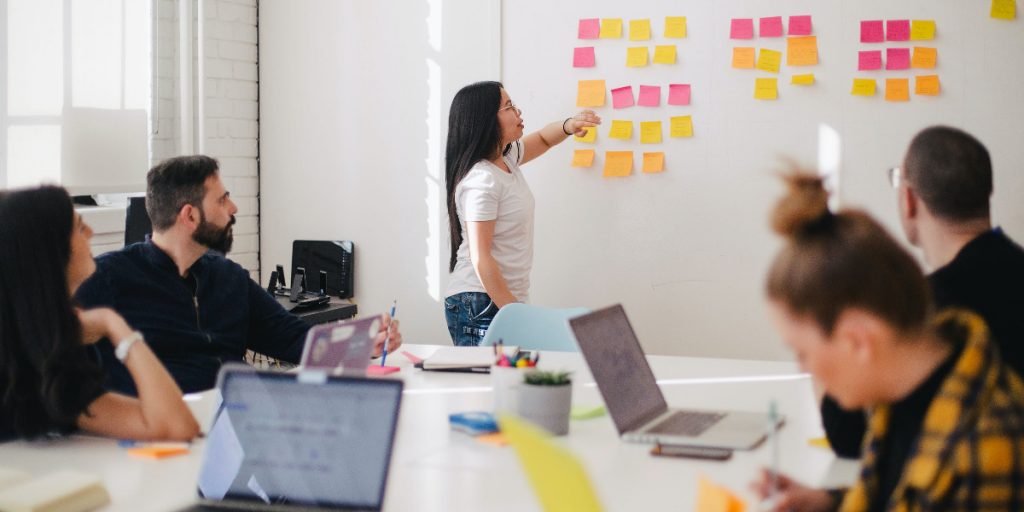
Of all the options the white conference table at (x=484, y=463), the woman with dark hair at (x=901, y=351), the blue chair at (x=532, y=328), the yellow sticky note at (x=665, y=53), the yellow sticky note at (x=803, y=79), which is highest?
the yellow sticky note at (x=665, y=53)

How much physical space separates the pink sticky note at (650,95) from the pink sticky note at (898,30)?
34.1 inches

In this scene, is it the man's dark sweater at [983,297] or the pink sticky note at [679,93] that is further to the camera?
the pink sticky note at [679,93]

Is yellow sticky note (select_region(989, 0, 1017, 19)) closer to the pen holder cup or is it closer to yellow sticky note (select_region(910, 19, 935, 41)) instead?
yellow sticky note (select_region(910, 19, 935, 41))

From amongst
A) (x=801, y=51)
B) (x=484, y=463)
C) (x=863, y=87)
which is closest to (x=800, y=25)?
(x=801, y=51)

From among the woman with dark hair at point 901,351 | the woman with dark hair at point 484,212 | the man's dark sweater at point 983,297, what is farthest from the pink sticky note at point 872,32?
the woman with dark hair at point 901,351

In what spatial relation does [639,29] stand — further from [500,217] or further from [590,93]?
[500,217]

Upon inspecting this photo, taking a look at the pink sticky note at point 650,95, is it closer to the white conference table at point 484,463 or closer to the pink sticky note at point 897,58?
the pink sticky note at point 897,58

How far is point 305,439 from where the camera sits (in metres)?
1.53

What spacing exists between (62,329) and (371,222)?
2791 millimetres

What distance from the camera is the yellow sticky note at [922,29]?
3826mm

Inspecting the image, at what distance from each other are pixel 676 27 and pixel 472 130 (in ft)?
3.31

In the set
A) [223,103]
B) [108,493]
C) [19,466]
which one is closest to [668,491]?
[108,493]

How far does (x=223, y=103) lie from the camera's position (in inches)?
183

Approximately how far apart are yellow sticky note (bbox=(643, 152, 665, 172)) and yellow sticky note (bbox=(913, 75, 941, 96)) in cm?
97
